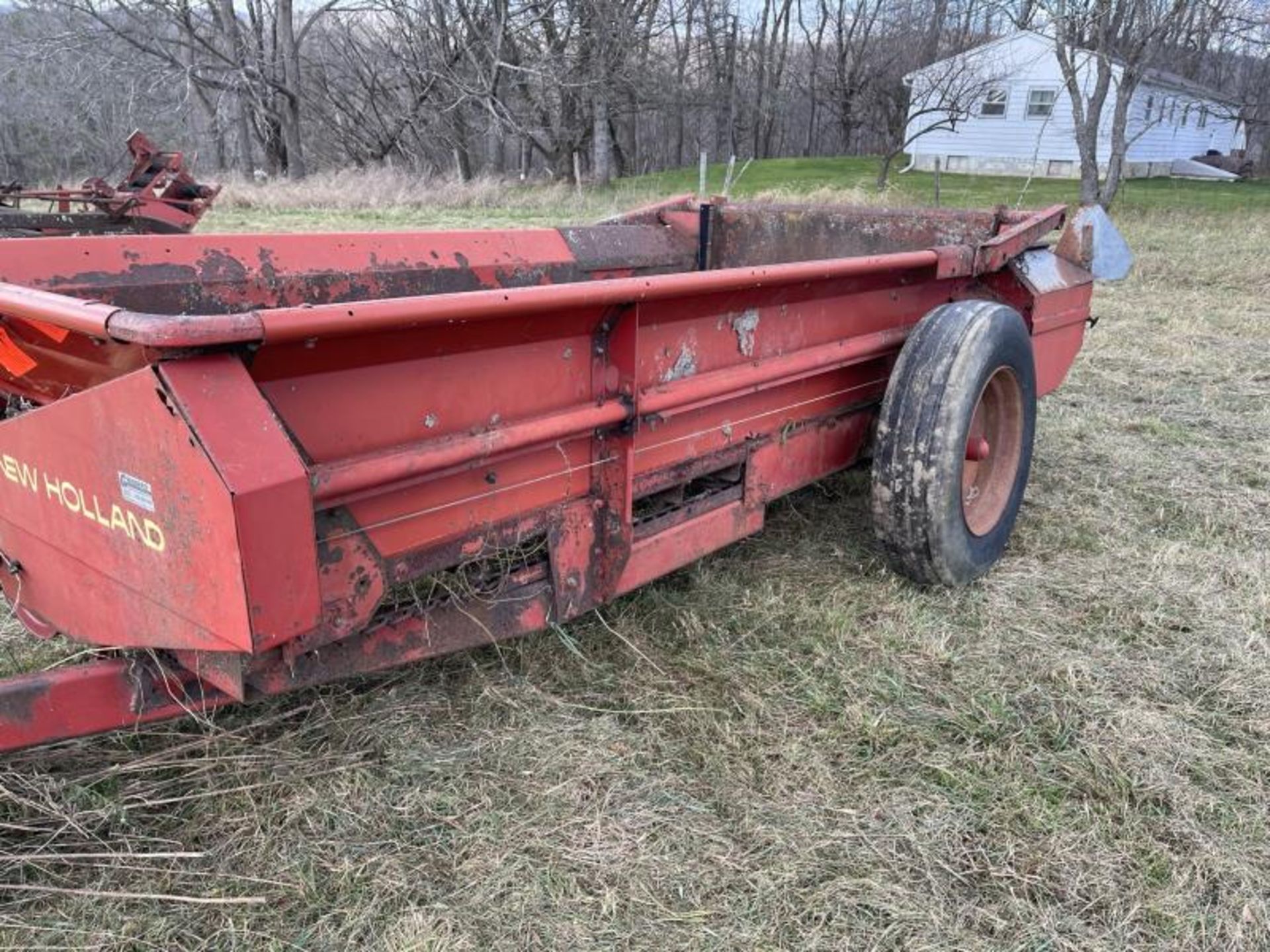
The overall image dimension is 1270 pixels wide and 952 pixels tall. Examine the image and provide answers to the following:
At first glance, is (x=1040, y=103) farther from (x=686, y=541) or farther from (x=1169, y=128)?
(x=686, y=541)

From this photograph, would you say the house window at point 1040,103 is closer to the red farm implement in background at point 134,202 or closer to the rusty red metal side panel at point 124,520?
the red farm implement in background at point 134,202

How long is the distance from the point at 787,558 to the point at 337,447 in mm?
2007

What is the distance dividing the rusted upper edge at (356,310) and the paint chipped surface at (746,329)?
0.13m

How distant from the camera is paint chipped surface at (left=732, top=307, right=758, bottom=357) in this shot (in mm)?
2672

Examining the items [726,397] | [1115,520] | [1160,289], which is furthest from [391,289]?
[1160,289]

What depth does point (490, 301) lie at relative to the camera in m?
1.86

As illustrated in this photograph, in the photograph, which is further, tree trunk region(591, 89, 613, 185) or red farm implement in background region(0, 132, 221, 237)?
tree trunk region(591, 89, 613, 185)

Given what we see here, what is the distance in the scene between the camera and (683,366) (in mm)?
2525

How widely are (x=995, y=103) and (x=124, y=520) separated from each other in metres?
34.3

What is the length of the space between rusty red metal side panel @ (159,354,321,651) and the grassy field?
0.68 meters

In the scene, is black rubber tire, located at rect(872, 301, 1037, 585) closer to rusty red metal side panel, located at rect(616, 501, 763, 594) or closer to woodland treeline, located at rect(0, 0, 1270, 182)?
rusty red metal side panel, located at rect(616, 501, 763, 594)

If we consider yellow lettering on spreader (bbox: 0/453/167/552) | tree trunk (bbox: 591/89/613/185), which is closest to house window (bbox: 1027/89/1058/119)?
tree trunk (bbox: 591/89/613/185)

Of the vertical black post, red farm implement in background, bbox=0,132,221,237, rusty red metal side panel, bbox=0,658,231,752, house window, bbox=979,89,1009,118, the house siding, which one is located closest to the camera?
rusty red metal side panel, bbox=0,658,231,752

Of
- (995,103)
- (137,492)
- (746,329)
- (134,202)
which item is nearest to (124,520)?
(137,492)
